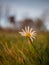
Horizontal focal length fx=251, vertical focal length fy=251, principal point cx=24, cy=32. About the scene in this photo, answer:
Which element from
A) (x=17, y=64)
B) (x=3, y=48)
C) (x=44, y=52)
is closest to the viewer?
(x=17, y=64)

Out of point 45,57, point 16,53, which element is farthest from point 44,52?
point 16,53

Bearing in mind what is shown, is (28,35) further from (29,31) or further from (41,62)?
(41,62)

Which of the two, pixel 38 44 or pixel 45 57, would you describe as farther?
pixel 38 44

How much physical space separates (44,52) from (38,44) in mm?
288

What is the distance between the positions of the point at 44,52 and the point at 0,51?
42 cm

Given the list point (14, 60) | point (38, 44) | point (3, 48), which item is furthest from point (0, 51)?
point (38, 44)

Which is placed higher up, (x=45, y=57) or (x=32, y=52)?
(x=32, y=52)

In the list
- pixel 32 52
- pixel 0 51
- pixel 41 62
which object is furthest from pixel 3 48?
pixel 41 62

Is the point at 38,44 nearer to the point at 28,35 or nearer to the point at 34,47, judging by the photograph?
the point at 34,47

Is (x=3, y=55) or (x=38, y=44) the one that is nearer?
(x=3, y=55)

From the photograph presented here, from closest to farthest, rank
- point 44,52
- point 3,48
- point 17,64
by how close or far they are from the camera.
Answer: point 17,64 → point 44,52 → point 3,48

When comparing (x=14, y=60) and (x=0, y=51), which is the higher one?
(x=0, y=51)

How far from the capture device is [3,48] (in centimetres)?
240

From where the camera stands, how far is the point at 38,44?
2533mm
